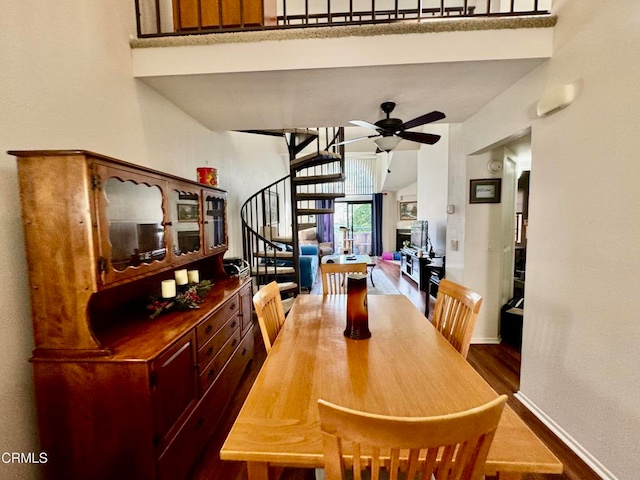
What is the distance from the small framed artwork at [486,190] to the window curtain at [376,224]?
6556 millimetres

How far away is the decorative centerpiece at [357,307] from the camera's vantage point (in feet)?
4.69

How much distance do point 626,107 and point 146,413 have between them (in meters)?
2.71

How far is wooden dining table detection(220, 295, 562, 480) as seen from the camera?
766mm

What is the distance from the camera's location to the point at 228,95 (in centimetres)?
230

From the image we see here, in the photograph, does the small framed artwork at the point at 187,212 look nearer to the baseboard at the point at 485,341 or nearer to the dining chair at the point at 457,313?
the dining chair at the point at 457,313

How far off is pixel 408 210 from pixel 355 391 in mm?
8524

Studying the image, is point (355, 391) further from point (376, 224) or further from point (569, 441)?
point (376, 224)

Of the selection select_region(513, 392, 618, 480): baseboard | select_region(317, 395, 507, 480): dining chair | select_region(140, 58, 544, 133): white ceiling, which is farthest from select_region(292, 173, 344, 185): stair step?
select_region(317, 395, 507, 480): dining chair

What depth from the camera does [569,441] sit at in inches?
66.8

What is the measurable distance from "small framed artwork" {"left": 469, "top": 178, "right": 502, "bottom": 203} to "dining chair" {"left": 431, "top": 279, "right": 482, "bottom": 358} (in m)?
1.73

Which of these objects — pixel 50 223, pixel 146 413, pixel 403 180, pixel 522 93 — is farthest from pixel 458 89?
pixel 403 180

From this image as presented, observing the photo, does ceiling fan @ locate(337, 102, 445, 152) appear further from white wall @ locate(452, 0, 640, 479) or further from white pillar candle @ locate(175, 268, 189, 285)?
white pillar candle @ locate(175, 268, 189, 285)

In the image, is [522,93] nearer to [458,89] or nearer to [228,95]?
[458,89]

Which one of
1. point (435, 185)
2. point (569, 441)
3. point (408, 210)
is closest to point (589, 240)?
point (569, 441)
